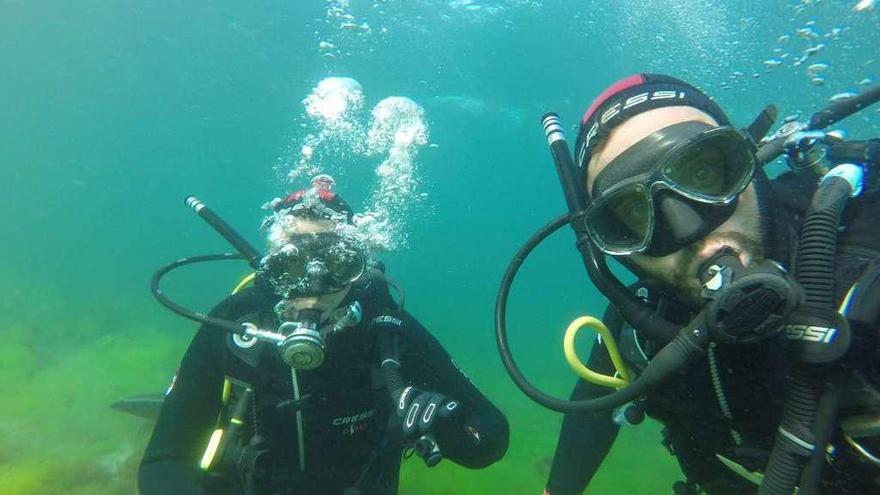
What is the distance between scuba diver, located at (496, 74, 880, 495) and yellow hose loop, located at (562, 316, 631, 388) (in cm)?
1

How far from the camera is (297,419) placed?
355cm

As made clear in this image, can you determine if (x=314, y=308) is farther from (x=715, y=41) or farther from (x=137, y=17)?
(x=137, y=17)

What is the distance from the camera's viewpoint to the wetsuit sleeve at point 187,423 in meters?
3.48

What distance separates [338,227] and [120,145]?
7568cm

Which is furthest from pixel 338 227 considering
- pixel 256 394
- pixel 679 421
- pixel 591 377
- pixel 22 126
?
pixel 22 126

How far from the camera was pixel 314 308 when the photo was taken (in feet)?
12.4

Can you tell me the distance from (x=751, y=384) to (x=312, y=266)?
3.02 meters

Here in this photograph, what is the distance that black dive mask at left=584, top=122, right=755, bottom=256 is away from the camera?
1.89 m

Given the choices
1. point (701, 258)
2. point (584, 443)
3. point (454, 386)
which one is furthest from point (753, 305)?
point (454, 386)

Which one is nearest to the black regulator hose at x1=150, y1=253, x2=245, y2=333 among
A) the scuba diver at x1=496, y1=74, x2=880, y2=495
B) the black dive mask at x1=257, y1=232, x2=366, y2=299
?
the black dive mask at x1=257, y1=232, x2=366, y2=299

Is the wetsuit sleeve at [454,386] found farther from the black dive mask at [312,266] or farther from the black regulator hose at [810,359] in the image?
the black regulator hose at [810,359]

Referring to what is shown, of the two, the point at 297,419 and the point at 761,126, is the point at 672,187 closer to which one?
the point at 761,126

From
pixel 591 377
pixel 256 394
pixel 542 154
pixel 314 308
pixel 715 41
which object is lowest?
pixel 591 377

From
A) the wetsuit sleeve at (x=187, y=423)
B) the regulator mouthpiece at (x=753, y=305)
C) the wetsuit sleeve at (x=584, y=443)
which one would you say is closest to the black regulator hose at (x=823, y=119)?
the regulator mouthpiece at (x=753, y=305)
